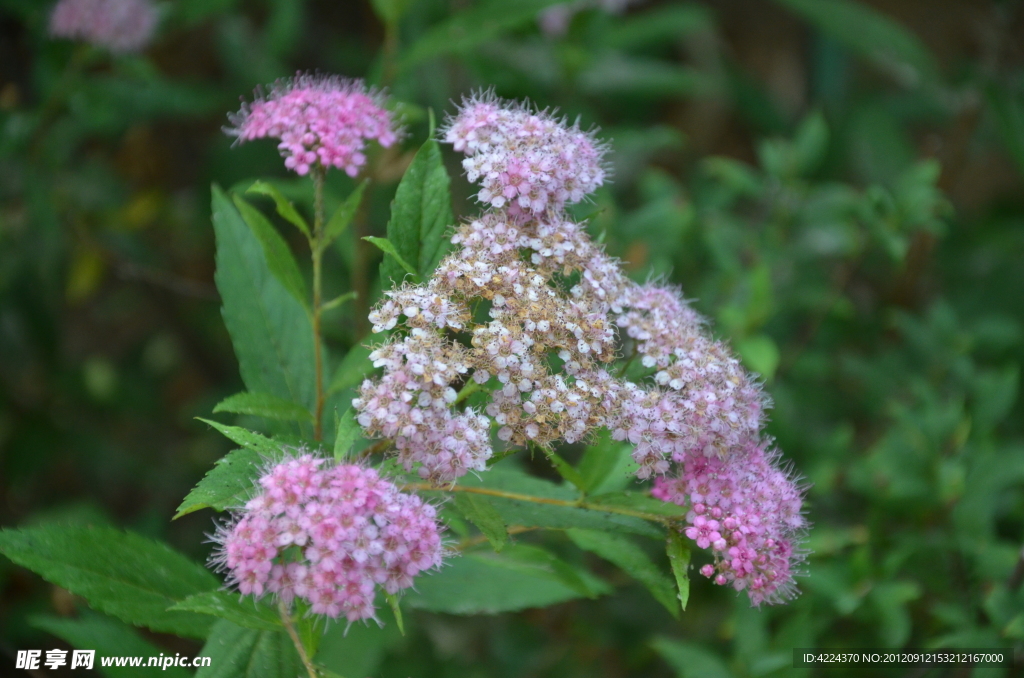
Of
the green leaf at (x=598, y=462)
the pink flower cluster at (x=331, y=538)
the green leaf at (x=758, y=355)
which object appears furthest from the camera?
the green leaf at (x=758, y=355)

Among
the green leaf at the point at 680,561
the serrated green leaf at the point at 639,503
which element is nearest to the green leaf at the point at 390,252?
the serrated green leaf at the point at 639,503

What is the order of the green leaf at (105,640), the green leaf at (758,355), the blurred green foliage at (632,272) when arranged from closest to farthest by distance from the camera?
the green leaf at (105,640)
the green leaf at (758,355)
the blurred green foliage at (632,272)

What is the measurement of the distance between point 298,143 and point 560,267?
20.4 inches

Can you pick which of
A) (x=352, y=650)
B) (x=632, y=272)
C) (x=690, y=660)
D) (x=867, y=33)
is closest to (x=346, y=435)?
(x=352, y=650)

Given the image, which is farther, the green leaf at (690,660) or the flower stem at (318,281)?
the green leaf at (690,660)

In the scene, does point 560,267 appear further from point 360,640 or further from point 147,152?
point 147,152

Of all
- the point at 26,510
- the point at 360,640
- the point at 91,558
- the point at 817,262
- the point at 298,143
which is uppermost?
the point at 817,262

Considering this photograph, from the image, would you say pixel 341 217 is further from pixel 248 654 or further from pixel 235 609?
pixel 248 654

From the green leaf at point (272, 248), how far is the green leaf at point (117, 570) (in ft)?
1.82

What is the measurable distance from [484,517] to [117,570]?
2.30 ft

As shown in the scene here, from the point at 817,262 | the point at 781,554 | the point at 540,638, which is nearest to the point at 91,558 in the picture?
the point at 781,554

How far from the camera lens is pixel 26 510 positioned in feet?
9.80

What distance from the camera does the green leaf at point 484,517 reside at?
3.93 feet

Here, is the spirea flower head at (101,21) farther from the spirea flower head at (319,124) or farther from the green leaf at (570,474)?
the green leaf at (570,474)
